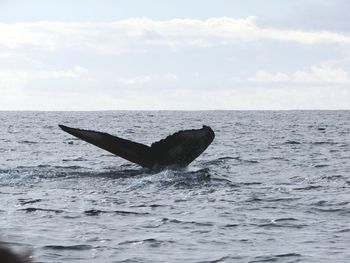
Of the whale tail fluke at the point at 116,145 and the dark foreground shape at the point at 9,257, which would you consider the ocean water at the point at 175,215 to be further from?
the dark foreground shape at the point at 9,257

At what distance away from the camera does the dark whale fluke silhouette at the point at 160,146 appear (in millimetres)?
18094

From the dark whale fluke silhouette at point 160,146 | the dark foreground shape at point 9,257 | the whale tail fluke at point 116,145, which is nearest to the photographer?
the dark foreground shape at point 9,257

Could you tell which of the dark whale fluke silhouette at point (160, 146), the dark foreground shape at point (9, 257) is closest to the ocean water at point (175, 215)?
the dark whale fluke silhouette at point (160, 146)

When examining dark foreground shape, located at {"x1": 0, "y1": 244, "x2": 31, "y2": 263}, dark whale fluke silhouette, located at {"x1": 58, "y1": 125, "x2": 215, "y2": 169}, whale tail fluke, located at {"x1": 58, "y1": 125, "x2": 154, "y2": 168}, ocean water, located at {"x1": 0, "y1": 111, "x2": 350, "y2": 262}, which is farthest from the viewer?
dark whale fluke silhouette, located at {"x1": 58, "y1": 125, "x2": 215, "y2": 169}

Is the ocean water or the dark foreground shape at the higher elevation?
the dark foreground shape

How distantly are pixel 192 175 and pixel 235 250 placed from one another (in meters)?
9.89

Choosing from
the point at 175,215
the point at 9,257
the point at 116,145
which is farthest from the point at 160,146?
the point at 9,257

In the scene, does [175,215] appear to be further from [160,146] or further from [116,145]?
[160,146]

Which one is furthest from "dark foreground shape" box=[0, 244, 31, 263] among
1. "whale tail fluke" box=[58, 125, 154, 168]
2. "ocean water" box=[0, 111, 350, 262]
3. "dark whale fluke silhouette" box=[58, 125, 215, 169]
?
"dark whale fluke silhouette" box=[58, 125, 215, 169]

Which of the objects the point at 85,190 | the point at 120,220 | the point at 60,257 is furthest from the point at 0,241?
the point at 85,190

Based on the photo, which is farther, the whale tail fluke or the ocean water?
the whale tail fluke

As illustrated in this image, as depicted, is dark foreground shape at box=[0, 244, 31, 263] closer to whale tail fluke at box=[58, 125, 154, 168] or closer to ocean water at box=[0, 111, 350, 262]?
ocean water at box=[0, 111, 350, 262]

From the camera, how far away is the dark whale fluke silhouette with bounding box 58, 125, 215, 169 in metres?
18.1

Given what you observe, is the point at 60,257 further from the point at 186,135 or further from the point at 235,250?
the point at 186,135
